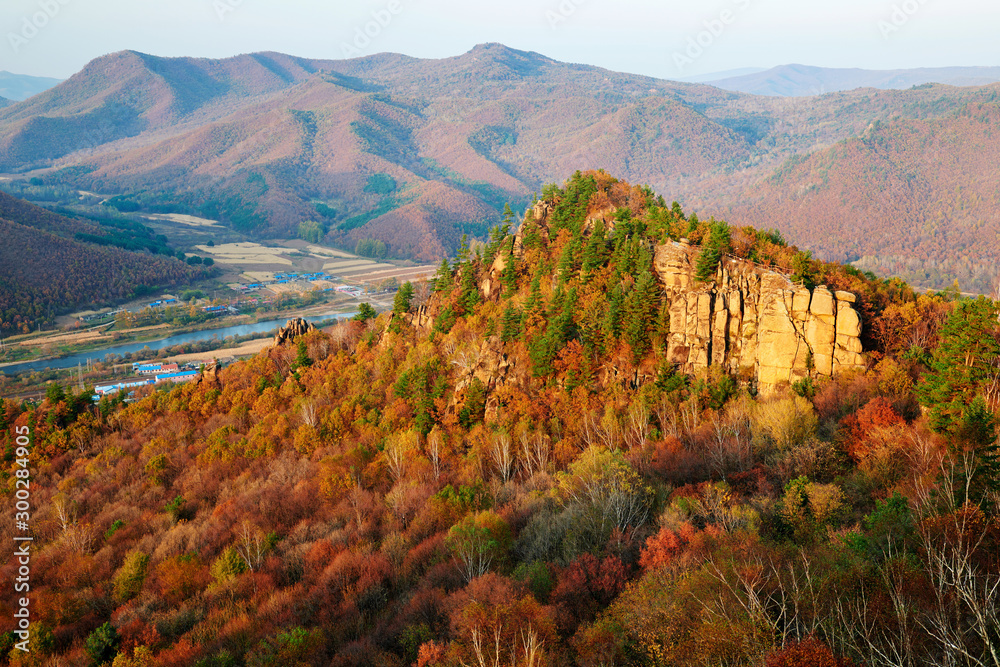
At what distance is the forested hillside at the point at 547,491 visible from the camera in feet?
72.6

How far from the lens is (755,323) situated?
49000mm

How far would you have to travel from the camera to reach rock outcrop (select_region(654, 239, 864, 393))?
45250 millimetres

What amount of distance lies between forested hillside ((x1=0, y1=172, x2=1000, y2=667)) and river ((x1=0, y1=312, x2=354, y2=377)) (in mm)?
73582

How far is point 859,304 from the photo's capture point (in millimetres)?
46250

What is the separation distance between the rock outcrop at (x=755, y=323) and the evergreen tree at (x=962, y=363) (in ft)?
25.7

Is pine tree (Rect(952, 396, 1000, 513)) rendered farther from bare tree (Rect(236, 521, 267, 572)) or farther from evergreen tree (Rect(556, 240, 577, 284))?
bare tree (Rect(236, 521, 267, 572))

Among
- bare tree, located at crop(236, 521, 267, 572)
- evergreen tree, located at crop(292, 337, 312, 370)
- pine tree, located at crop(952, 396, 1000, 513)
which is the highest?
pine tree, located at crop(952, 396, 1000, 513)

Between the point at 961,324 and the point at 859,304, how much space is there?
9733 millimetres

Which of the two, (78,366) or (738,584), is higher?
(738,584)

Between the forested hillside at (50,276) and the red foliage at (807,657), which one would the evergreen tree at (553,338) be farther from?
the forested hillside at (50,276)

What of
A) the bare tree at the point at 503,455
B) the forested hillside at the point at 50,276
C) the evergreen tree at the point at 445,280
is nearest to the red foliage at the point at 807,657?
the bare tree at the point at 503,455

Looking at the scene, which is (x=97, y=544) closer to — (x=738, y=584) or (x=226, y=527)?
(x=226, y=527)

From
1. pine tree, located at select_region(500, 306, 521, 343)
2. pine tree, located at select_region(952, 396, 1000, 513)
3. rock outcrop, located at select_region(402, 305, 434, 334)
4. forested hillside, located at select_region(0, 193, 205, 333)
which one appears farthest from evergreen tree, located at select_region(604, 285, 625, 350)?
forested hillside, located at select_region(0, 193, 205, 333)

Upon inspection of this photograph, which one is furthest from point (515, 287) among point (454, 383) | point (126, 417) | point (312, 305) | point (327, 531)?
point (312, 305)
